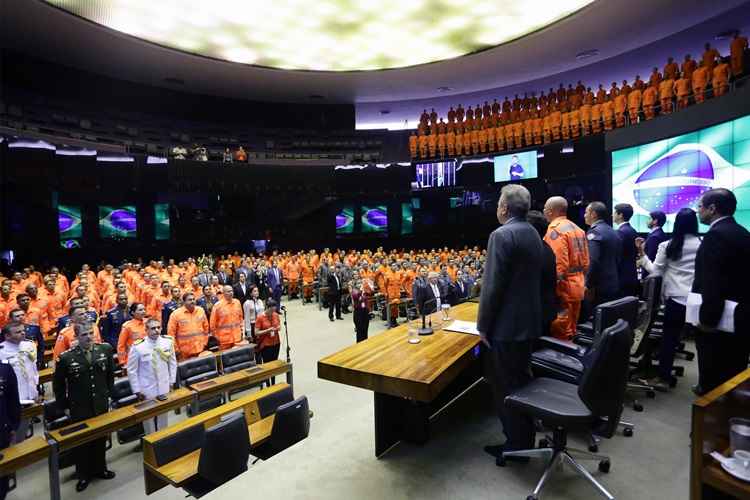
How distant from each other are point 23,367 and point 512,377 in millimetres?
4814

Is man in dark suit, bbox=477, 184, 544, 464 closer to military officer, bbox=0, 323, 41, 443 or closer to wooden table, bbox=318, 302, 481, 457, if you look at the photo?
wooden table, bbox=318, 302, 481, 457

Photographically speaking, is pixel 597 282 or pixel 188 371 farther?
pixel 188 371

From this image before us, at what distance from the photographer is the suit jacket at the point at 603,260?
396cm

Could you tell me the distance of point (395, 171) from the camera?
20.0m

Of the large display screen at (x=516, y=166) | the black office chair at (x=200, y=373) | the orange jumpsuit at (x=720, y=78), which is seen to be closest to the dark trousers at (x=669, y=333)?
the black office chair at (x=200, y=373)

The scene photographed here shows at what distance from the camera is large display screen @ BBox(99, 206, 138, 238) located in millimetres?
15562

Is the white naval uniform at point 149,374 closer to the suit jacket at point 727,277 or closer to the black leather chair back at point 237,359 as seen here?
the black leather chair back at point 237,359

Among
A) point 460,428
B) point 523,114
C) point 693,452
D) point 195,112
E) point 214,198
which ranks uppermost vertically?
point 195,112

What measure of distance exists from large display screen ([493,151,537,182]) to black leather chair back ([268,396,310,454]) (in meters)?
14.6

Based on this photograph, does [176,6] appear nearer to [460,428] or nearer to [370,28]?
[370,28]

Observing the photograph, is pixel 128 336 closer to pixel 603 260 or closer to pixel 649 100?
pixel 603 260

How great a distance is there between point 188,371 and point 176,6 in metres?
12.7

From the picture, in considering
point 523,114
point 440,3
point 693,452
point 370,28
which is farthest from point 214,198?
point 693,452

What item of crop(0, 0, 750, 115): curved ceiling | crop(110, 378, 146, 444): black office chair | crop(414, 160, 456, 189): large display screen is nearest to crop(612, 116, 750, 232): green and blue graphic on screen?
crop(0, 0, 750, 115): curved ceiling
